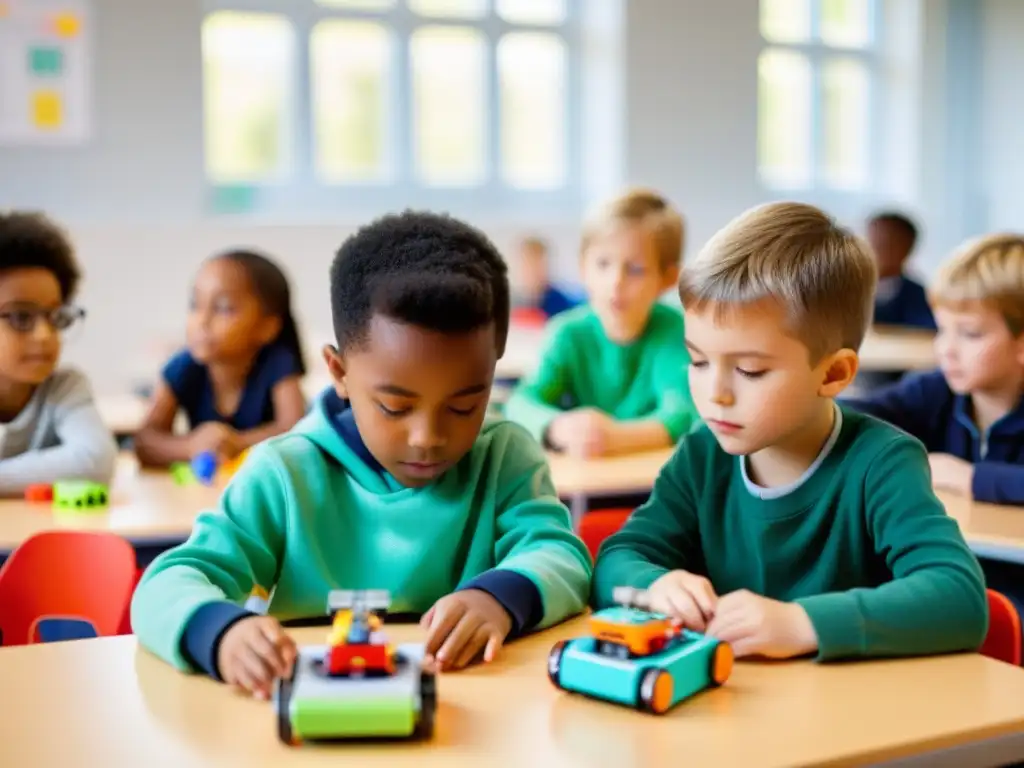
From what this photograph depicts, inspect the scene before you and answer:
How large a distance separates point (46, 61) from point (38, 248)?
4052mm

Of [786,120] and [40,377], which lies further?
[786,120]

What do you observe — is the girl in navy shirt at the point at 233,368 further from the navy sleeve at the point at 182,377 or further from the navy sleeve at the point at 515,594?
the navy sleeve at the point at 515,594

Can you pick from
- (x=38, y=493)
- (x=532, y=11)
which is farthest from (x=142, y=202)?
(x=38, y=493)

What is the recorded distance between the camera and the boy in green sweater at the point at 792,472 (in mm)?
1593

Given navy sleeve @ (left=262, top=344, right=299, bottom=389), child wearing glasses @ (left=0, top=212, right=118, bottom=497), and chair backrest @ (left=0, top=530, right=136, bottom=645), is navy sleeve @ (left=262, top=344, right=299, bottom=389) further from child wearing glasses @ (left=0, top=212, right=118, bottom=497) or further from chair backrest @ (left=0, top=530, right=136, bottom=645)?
chair backrest @ (left=0, top=530, right=136, bottom=645)

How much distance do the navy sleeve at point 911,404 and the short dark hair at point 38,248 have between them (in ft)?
6.14

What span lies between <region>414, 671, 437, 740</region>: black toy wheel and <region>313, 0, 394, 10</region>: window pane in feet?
22.3

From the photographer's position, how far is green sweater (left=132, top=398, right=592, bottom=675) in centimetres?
173

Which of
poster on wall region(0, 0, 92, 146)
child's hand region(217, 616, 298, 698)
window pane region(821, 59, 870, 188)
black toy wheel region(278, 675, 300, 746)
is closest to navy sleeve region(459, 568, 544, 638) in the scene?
child's hand region(217, 616, 298, 698)

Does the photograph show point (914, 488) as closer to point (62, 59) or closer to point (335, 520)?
point (335, 520)

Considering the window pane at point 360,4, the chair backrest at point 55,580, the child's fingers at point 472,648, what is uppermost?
the window pane at point 360,4

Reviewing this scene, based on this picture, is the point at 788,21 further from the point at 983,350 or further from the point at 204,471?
the point at 204,471

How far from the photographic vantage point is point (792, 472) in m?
1.79

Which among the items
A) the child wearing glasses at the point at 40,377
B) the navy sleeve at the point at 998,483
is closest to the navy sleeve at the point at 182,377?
the child wearing glasses at the point at 40,377
